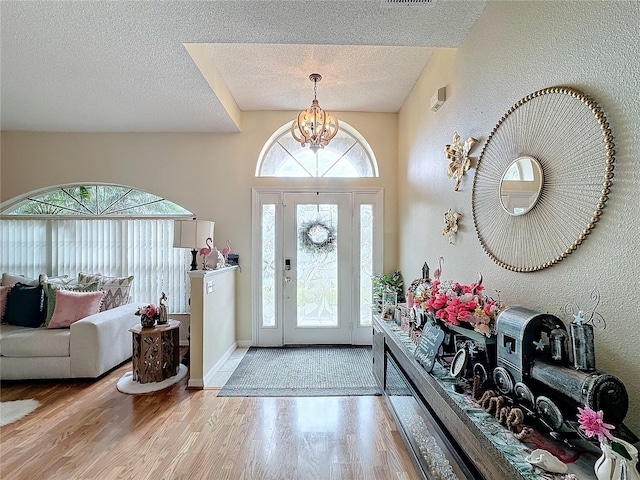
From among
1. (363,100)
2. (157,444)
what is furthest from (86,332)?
(363,100)

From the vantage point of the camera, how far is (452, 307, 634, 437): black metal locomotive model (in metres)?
0.95

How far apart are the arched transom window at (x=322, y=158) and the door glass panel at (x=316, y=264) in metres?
0.51

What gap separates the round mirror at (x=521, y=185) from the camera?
1449 mm

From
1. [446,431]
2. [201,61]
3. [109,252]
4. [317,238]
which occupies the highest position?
[201,61]

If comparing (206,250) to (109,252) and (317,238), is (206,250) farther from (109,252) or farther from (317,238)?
(109,252)

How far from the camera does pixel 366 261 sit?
13.3 feet

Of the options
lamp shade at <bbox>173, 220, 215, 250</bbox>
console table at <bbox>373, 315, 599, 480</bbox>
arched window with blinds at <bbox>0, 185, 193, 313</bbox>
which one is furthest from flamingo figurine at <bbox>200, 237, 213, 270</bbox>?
console table at <bbox>373, 315, 599, 480</bbox>

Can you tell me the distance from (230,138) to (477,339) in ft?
12.0

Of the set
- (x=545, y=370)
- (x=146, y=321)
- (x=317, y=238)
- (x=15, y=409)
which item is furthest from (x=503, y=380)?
(x=15, y=409)

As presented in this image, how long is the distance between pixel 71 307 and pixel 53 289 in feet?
1.21

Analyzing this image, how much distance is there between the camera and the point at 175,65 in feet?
8.04

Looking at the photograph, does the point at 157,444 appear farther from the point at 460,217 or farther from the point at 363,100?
the point at 363,100

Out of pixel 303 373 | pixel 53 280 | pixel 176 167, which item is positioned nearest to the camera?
pixel 303 373

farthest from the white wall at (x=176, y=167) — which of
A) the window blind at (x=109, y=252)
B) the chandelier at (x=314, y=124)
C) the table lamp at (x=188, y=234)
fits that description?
the chandelier at (x=314, y=124)
